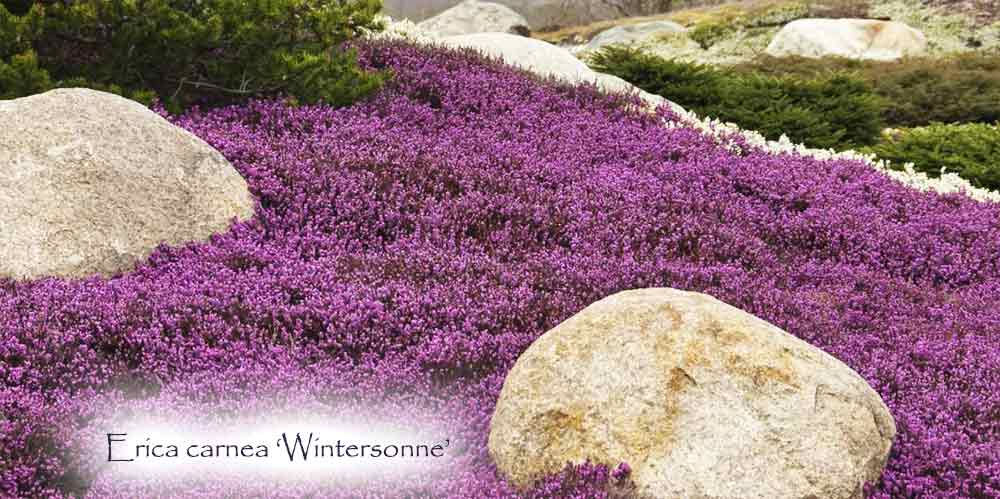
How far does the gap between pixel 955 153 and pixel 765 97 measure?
321cm

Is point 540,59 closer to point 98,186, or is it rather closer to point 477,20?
point 98,186

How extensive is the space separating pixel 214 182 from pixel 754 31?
3986 centimetres

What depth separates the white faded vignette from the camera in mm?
3854

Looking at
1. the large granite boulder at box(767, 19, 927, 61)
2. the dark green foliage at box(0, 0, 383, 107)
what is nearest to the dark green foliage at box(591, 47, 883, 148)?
the dark green foliage at box(0, 0, 383, 107)

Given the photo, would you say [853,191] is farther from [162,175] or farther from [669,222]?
[162,175]

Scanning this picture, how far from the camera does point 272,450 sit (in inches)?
159

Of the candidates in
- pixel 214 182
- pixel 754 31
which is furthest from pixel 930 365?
pixel 754 31

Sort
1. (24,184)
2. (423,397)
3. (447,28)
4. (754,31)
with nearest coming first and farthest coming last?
(423,397) < (24,184) < (754,31) < (447,28)

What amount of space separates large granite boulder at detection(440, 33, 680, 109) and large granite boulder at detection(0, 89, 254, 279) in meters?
6.68

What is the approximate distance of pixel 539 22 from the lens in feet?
220

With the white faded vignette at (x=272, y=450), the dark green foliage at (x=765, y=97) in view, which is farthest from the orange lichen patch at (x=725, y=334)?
the dark green foliage at (x=765, y=97)

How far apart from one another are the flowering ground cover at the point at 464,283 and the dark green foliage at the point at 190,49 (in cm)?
40

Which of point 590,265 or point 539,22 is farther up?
point 590,265

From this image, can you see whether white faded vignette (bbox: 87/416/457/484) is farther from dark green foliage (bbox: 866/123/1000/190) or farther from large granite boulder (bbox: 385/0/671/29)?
large granite boulder (bbox: 385/0/671/29)
